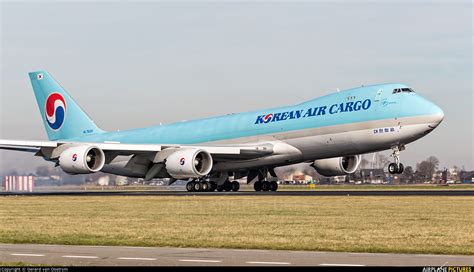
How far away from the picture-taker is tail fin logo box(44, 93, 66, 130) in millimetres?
65938

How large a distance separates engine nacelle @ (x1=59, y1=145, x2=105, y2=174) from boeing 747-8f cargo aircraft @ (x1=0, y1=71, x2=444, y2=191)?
2.4 inches

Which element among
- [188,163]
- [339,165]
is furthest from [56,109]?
[339,165]

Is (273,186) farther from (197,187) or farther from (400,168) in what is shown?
(400,168)

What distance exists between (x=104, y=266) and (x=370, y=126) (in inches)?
1372

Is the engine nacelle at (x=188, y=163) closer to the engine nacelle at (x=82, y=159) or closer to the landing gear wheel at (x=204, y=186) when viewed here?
the landing gear wheel at (x=204, y=186)

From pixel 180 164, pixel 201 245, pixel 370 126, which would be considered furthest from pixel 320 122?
pixel 201 245

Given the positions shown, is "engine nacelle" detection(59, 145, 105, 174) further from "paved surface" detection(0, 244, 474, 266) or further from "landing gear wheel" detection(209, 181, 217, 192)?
"paved surface" detection(0, 244, 474, 266)

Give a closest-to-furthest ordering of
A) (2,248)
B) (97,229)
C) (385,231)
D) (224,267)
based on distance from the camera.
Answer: (224,267) → (2,248) → (385,231) → (97,229)

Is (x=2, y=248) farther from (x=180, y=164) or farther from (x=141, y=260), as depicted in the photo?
(x=180, y=164)

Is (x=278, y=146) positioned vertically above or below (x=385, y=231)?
above

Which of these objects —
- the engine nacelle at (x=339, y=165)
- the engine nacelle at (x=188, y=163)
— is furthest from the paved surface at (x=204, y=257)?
the engine nacelle at (x=339, y=165)

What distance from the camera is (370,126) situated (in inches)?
1891

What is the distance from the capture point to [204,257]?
16.8m

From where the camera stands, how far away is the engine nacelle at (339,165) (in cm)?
5712
